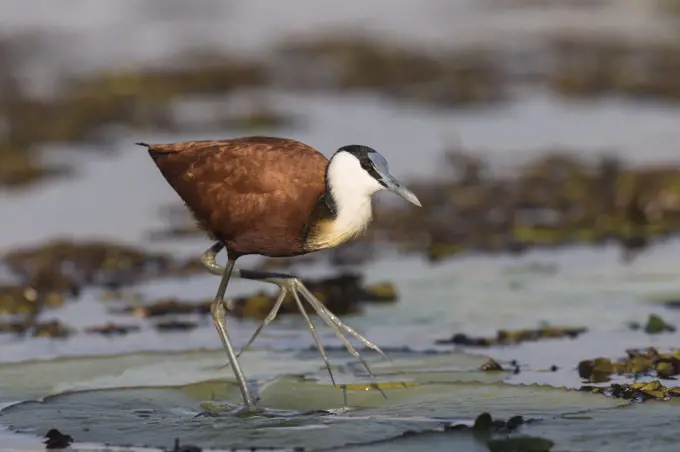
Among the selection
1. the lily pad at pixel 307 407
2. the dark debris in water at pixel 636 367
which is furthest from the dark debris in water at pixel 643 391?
the dark debris in water at pixel 636 367

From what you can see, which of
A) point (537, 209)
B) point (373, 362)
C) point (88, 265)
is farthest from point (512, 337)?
point (537, 209)

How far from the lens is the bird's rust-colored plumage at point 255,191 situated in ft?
27.8

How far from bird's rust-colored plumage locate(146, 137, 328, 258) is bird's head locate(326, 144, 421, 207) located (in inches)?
9.5

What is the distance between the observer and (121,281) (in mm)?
12703

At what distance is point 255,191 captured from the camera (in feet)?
28.2

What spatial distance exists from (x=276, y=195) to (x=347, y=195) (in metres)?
0.48

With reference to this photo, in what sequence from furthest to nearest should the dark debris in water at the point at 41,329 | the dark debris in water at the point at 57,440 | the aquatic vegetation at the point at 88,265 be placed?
the aquatic vegetation at the point at 88,265, the dark debris in water at the point at 41,329, the dark debris in water at the point at 57,440

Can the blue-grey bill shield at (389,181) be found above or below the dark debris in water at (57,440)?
above

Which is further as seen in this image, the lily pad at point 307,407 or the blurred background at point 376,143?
the blurred background at point 376,143

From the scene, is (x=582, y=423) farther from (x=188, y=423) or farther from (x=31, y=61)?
(x=31, y=61)

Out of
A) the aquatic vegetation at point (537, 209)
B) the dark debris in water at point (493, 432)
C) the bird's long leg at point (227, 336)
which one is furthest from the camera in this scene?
the aquatic vegetation at point (537, 209)

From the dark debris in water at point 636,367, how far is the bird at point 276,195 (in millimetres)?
1249

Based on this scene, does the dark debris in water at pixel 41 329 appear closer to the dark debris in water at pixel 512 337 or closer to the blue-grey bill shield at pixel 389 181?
the dark debris in water at pixel 512 337

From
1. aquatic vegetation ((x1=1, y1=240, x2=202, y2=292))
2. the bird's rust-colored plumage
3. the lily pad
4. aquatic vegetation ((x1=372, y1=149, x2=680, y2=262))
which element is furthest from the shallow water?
the bird's rust-colored plumage
